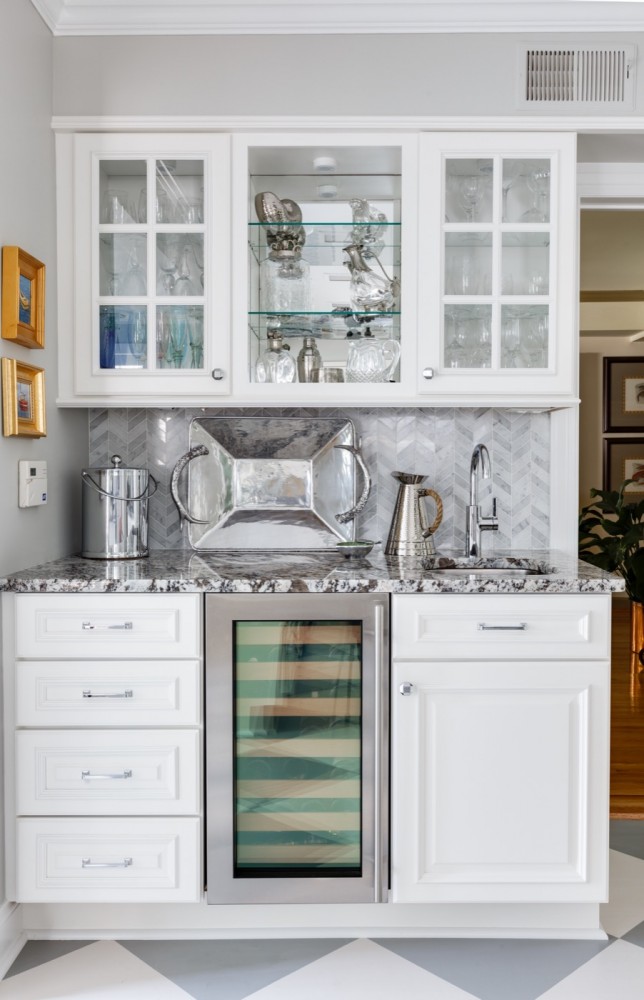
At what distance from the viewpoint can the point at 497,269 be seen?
234cm

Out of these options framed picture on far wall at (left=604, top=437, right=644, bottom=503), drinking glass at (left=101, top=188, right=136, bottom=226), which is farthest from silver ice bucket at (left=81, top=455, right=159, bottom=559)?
framed picture on far wall at (left=604, top=437, right=644, bottom=503)

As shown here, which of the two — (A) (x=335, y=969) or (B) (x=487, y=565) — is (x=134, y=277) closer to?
(B) (x=487, y=565)

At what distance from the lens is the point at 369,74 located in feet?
7.61

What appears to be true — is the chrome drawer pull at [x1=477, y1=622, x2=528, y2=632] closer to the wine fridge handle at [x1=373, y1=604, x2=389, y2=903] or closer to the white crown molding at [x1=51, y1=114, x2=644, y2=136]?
the wine fridge handle at [x1=373, y1=604, x2=389, y2=903]

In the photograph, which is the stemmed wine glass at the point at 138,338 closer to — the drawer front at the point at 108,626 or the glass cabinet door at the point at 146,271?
the glass cabinet door at the point at 146,271

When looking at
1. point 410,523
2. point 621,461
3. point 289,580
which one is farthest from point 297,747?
point 621,461

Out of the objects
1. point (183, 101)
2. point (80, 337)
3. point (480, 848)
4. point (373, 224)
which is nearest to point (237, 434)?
point (80, 337)

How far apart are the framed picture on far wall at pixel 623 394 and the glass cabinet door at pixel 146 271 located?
5.49 meters

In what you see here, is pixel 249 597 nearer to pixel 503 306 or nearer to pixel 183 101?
pixel 503 306

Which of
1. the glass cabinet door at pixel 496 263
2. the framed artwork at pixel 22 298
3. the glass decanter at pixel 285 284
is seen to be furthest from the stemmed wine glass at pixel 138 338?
the glass cabinet door at pixel 496 263

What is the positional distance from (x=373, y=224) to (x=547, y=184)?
20.2 inches

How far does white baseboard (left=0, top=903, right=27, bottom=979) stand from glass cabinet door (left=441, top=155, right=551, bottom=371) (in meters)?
1.85

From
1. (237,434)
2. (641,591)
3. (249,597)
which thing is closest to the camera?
(249,597)

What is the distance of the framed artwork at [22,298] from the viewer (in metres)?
2.00
